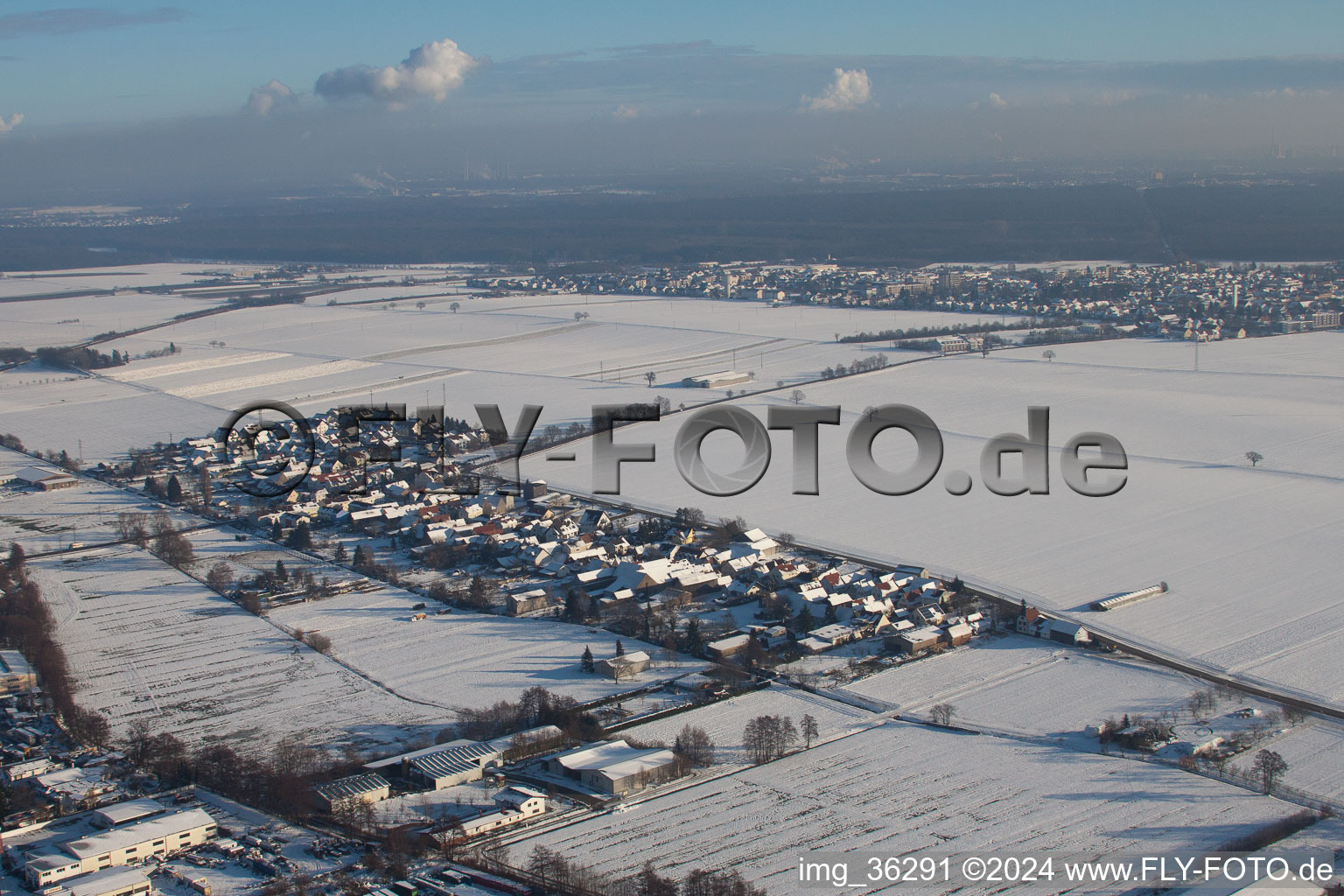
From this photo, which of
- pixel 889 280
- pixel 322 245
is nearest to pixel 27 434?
pixel 889 280

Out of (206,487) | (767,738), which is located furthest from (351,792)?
(206,487)

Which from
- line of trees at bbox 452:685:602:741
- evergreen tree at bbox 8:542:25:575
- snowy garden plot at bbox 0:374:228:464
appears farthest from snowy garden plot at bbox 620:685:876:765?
snowy garden plot at bbox 0:374:228:464

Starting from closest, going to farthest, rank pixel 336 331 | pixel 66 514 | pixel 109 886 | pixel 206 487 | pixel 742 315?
pixel 109 886 → pixel 66 514 → pixel 206 487 → pixel 336 331 → pixel 742 315

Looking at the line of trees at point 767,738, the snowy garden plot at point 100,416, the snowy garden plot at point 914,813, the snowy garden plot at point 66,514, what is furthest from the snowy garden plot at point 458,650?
the snowy garden plot at point 100,416

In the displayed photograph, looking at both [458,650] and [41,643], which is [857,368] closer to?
[458,650]

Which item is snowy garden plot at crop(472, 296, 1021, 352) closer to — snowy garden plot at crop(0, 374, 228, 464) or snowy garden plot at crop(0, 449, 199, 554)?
snowy garden plot at crop(0, 374, 228, 464)

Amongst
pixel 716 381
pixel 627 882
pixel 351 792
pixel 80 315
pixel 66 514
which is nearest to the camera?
pixel 627 882

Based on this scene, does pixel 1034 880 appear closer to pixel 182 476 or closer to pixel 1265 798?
pixel 1265 798
